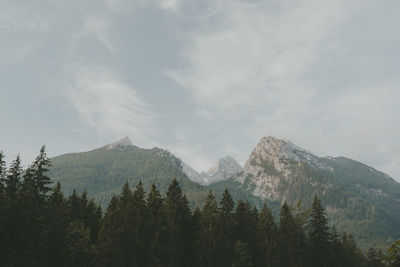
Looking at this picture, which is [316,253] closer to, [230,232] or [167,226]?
[230,232]

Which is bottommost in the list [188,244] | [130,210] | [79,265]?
[79,265]

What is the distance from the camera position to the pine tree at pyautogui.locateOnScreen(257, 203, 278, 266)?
201ft

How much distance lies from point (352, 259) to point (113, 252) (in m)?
65.9

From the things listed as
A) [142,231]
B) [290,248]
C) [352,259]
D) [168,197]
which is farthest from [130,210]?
[352,259]

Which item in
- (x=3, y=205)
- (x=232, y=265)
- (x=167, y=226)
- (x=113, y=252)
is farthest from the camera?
(x=232, y=265)

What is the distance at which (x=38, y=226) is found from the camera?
4075 cm

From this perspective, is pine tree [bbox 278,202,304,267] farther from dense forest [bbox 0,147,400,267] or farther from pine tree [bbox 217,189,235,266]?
pine tree [bbox 217,189,235,266]

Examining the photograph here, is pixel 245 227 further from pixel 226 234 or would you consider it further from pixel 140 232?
pixel 140 232

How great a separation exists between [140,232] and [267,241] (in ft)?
87.1

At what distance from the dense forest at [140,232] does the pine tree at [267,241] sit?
2.1 inches

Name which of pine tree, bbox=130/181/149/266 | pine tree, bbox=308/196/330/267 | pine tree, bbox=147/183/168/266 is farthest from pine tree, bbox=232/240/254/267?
pine tree, bbox=130/181/149/266

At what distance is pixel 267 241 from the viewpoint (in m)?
63.2

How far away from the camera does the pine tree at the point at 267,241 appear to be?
201 feet

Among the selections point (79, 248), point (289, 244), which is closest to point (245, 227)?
point (289, 244)
